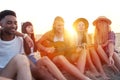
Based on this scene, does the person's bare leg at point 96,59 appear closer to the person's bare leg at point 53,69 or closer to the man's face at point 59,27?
the man's face at point 59,27

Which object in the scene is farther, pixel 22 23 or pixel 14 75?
pixel 22 23

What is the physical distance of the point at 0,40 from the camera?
5.89 meters

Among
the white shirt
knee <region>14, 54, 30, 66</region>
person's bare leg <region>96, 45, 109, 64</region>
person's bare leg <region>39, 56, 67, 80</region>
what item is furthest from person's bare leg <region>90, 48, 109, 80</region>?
knee <region>14, 54, 30, 66</region>

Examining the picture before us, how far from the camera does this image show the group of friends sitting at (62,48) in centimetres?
595

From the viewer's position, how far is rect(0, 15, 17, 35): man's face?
233 inches

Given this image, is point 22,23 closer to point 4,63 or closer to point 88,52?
point 88,52

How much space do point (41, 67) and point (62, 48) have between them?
134 centimetres

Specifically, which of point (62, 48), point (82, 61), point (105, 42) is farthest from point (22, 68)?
point (105, 42)

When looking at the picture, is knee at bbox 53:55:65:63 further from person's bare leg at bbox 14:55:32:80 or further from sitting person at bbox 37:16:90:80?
person's bare leg at bbox 14:55:32:80

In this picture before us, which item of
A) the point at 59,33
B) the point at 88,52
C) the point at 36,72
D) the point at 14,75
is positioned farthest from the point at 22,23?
the point at 14,75

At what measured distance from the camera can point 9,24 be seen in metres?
5.92

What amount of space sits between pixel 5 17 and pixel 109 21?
380cm

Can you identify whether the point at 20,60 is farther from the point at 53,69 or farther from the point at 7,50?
the point at 53,69

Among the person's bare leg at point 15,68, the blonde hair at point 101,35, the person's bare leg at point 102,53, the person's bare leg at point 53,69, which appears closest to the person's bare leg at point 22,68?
the person's bare leg at point 15,68
